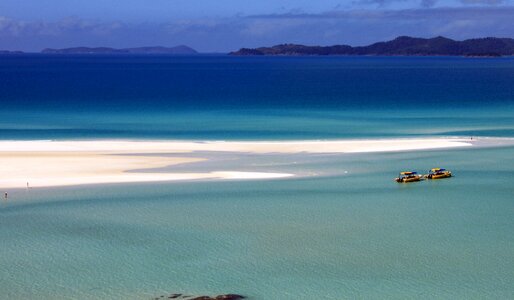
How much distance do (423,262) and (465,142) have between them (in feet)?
76.7

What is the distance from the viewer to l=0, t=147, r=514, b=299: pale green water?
63.6 ft

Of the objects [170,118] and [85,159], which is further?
[170,118]

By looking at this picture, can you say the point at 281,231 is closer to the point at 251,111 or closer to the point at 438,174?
the point at 438,174

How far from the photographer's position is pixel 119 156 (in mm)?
38281

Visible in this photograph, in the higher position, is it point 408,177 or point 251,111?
point 408,177

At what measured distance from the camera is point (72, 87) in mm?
86625

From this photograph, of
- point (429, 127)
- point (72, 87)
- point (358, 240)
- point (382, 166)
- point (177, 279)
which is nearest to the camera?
point (177, 279)

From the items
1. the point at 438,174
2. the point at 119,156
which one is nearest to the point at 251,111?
the point at 119,156

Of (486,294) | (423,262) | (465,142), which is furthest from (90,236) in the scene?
(465,142)

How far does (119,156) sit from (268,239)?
16.6 metres

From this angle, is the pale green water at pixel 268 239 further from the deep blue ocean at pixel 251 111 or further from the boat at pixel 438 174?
the deep blue ocean at pixel 251 111

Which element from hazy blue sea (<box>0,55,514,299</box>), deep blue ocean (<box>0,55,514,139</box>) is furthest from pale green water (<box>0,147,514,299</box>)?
deep blue ocean (<box>0,55,514,139</box>)

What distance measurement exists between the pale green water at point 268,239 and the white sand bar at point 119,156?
198 centimetres

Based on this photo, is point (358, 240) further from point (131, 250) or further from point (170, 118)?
point (170, 118)
